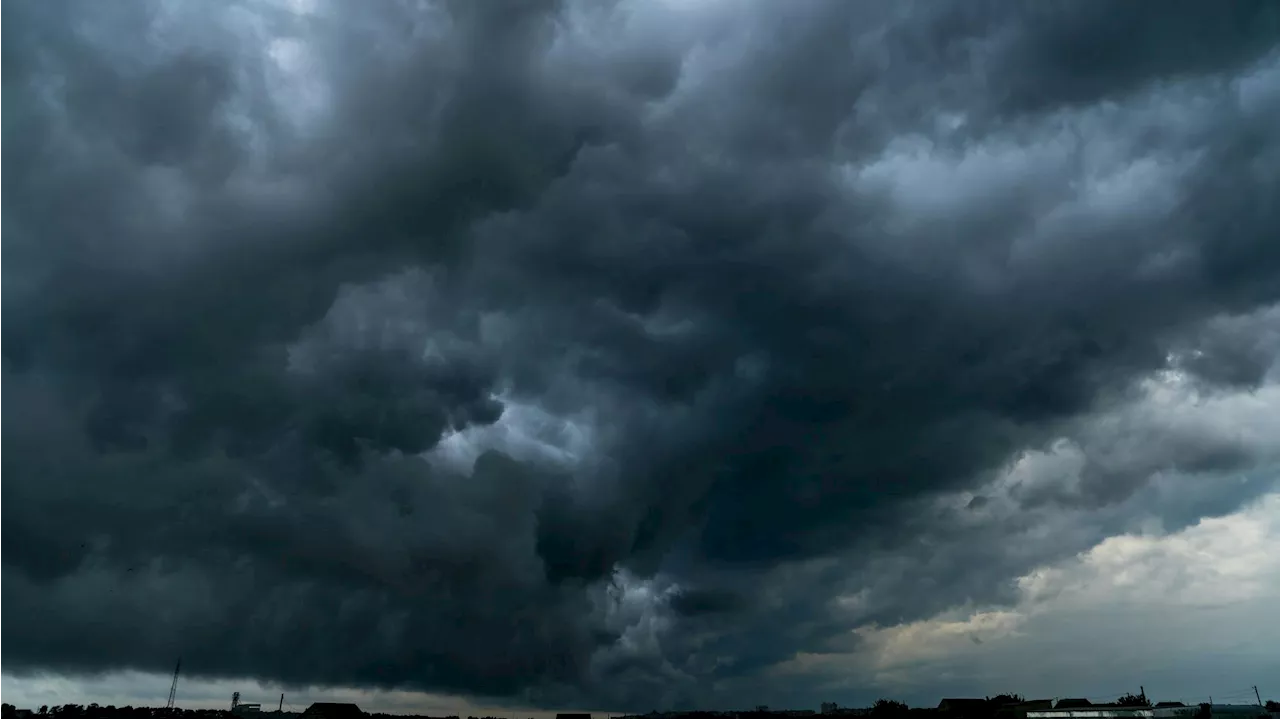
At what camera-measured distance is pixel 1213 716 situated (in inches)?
4459

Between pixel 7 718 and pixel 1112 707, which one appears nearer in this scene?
pixel 1112 707

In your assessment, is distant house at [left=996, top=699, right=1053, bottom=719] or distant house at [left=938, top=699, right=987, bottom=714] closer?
Result: distant house at [left=996, top=699, right=1053, bottom=719]

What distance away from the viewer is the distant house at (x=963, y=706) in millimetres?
156250

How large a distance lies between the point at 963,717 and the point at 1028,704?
12387 mm

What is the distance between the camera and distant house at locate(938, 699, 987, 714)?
513 ft

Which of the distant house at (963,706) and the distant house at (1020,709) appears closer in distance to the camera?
the distant house at (1020,709)

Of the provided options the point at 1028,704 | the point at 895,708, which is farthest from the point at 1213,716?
the point at 895,708

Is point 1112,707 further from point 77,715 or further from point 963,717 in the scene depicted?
point 77,715

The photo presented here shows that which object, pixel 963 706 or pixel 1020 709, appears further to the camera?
pixel 963 706

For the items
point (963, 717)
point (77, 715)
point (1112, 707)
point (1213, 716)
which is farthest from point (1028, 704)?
point (77, 715)

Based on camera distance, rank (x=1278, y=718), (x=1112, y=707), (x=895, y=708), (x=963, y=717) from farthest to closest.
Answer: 1. (x=895, y=708)
2. (x=963, y=717)
3. (x=1112, y=707)
4. (x=1278, y=718)

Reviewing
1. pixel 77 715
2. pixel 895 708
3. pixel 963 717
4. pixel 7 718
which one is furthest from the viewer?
pixel 77 715

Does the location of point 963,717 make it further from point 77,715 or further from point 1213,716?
point 77,715

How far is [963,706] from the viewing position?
527 feet
